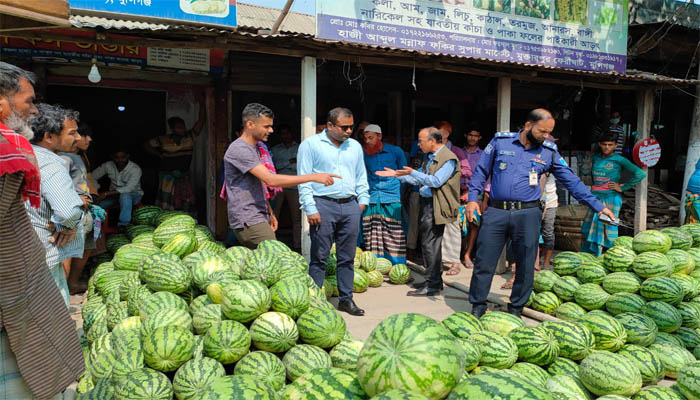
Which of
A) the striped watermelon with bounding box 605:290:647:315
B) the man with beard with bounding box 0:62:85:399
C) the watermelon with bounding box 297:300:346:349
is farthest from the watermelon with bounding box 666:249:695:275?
the man with beard with bounding box 0:62:85:399

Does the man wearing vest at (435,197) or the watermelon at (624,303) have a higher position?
the man wearing vest at (435,197)

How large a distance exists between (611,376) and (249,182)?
10.6ft

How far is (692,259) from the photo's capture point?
16.9 ft

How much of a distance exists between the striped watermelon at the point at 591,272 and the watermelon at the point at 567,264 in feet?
0.37

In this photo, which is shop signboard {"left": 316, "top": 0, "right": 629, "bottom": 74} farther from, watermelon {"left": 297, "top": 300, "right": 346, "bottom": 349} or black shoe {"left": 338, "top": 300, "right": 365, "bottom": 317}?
watermelon {"left": 297, "top": 300, "right": 346, "bottom": 349}

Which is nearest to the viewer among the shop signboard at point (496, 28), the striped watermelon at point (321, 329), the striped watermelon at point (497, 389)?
the striped watermelon at point (497, 389)

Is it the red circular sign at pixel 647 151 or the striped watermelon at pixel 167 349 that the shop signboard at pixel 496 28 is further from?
the striped watermelon at pixel 167 349

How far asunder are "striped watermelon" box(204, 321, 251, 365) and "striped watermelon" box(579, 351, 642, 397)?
7.43 ft

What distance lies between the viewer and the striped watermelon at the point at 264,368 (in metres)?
2.83

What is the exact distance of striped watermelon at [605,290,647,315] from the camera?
4.36 metres

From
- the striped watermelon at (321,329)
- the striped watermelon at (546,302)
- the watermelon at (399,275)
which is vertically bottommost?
the watermelon at (399,275)

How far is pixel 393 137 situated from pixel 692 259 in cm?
579

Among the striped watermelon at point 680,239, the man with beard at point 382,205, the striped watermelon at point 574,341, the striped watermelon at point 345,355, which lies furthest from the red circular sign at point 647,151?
the striped watermelon at point 345,355

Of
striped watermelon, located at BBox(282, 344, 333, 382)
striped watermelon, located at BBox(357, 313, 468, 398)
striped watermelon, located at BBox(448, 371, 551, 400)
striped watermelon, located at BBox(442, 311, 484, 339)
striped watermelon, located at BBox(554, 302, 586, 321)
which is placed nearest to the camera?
striped watermelon, located at BBox(448, 371, 551, 400)
